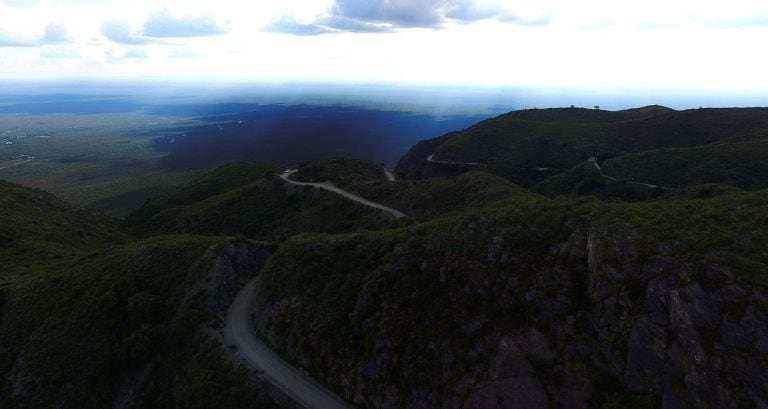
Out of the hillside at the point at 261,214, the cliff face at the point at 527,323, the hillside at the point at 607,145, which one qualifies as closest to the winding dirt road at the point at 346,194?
the hillside at the point at 261,214

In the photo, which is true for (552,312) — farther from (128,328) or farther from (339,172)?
(339,172)

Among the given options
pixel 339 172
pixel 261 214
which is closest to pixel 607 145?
pixel 339 172

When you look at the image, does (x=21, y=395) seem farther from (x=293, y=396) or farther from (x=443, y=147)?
(x=443, y=147)

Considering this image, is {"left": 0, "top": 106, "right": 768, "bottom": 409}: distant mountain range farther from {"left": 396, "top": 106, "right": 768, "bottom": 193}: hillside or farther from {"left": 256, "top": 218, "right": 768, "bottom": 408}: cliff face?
{"left": 396, "top": 106, "right": 768, "bottom": 193}: hillside

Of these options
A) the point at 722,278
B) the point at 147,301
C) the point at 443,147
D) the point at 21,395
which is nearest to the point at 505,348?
the point at 722,278

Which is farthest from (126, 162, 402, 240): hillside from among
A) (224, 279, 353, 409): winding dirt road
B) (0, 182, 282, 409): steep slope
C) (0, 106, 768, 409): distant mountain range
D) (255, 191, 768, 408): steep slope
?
(255, 191, 768, 408): steep slope
